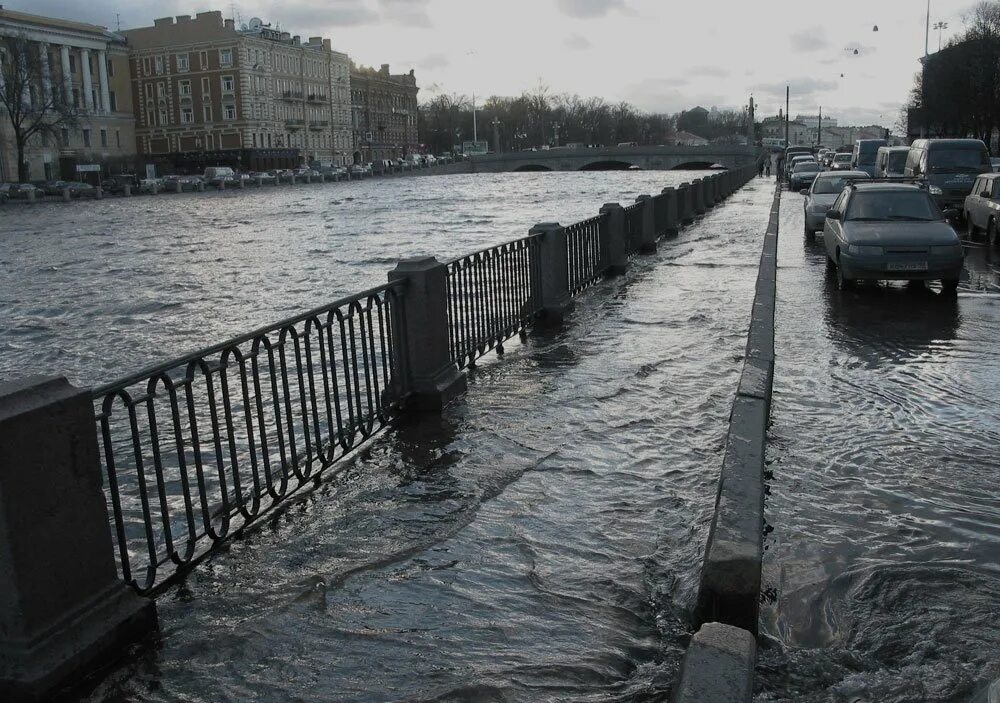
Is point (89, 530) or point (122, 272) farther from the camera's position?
point (122, 272)

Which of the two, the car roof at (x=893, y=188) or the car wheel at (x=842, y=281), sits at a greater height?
the car roof at (x=893, y=188)

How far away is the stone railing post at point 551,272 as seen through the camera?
11625mm

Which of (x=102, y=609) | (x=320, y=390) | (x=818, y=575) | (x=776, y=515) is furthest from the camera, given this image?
(x=320, y=390)

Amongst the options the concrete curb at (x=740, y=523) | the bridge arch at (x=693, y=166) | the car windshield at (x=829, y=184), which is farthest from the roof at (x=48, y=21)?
the concrete curb at (x=740, y=523)

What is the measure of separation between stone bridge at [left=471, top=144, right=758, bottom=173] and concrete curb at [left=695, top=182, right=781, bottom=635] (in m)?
105

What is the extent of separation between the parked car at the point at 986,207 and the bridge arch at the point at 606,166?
104m

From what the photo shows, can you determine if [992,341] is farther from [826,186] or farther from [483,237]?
[483,237]

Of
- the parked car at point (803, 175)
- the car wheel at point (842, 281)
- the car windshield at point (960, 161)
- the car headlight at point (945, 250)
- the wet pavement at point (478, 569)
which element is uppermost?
the car windshield at point (960, 161)

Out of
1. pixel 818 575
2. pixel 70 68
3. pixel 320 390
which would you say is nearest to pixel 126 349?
pixel 320 390

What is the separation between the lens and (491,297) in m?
9.77

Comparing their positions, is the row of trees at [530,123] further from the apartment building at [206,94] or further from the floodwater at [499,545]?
the floodwater at [499,545]

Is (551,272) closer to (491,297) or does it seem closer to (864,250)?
(491,297)

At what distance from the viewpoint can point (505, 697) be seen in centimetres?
367

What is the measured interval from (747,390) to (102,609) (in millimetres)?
4717
